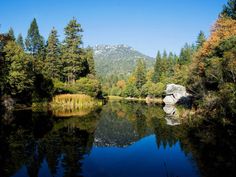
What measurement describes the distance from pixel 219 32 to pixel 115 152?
23528 mm

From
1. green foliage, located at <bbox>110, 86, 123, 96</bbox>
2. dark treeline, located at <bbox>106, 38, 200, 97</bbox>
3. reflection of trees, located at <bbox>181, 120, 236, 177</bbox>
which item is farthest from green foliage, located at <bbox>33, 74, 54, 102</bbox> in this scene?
green foliage, located at <bbox>110, 86, 123, 96</bbox>

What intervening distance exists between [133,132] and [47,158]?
1134 cm

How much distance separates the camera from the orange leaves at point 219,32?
99.2 ft

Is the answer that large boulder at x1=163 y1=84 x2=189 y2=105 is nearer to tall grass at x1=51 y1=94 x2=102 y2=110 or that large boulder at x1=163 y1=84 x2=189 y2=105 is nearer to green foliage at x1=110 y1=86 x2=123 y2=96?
tall grass at x1=51 y1=94 x2=102 y2=110

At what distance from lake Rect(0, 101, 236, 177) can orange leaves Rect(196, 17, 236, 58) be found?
44.8 ft

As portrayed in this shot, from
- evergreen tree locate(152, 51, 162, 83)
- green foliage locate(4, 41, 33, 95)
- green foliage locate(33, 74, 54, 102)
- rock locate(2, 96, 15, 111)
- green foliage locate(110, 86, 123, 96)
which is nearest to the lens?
rock locate(2, 96, 15, 111)

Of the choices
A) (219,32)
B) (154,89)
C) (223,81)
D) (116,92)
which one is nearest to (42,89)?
(219,32)

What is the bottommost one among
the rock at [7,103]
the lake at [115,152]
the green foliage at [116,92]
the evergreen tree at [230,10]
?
the lake at [115,152]

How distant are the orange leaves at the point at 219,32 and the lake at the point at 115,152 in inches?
537

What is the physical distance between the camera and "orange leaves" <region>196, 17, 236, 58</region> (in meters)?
30.2

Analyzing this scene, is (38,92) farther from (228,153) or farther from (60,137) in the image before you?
(228,153)

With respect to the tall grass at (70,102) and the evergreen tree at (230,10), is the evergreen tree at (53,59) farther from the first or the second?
the evergreen tree at (230,10)

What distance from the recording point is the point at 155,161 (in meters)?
13.2

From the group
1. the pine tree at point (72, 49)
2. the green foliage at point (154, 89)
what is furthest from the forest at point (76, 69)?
the green foliage at point (154, 89)
